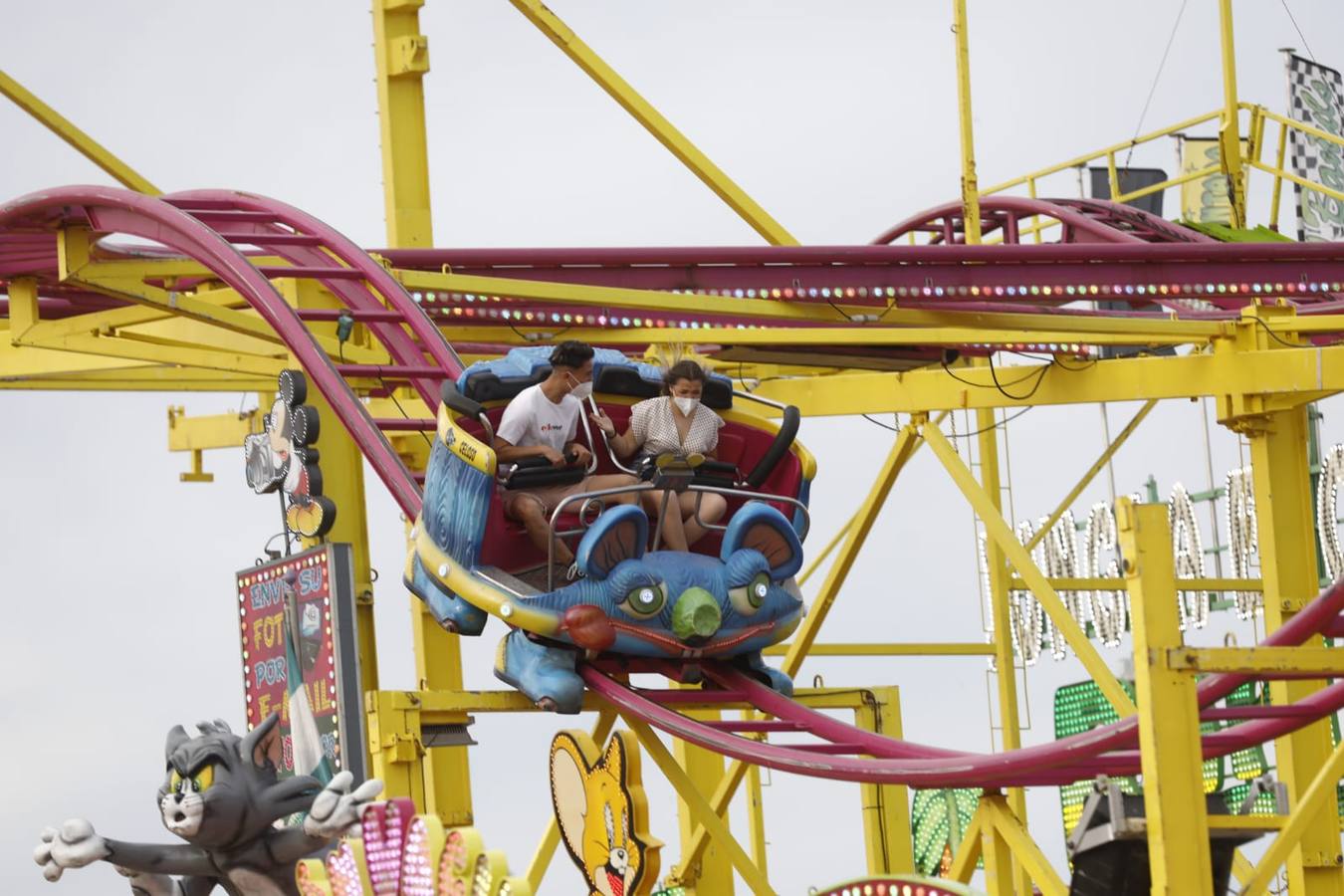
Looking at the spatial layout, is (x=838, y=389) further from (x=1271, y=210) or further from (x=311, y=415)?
(x=1271, y=210)

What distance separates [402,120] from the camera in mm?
15750

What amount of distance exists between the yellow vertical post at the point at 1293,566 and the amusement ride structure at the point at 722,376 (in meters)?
0.02

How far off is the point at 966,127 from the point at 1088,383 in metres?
1.95

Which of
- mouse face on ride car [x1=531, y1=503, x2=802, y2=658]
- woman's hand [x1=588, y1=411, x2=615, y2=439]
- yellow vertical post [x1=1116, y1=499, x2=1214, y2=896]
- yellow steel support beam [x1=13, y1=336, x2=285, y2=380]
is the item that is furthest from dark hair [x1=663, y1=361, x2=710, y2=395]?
yellow steel support beam [x1=13, y1=336, x2=285, y2=380]

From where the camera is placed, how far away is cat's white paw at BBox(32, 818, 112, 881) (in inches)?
328

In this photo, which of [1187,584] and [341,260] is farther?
[1187,584]

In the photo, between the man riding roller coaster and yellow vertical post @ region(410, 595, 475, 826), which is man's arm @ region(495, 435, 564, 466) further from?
yellow vertical post @ region(410, 595, 475, 826)

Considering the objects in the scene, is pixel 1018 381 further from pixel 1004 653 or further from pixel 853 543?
pixel 1004 653

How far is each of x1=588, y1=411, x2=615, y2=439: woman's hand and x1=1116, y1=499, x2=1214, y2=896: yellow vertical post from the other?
417 cm

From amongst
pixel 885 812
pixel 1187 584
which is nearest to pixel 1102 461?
pixel 1187 584

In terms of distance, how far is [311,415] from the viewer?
12.1 meters

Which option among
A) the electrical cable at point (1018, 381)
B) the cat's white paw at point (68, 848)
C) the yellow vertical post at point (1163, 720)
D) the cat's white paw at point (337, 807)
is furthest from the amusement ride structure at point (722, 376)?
the cat's white paw at point (68, 848)

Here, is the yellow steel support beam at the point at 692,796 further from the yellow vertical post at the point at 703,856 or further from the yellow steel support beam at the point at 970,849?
the yellow vertical post at the point at 703,856

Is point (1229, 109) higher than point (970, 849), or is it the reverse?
point (1229, 109)
